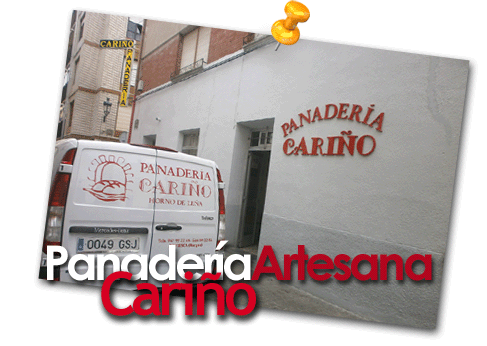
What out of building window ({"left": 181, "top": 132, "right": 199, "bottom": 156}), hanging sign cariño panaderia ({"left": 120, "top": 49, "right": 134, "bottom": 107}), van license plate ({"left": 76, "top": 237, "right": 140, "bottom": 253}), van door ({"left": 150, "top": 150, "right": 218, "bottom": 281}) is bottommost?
van license plate ({"left": 76, "top": 237, "right": 140, "bottom": 253})

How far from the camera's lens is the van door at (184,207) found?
7.47 feet

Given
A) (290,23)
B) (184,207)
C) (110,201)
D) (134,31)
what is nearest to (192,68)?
(134,31)

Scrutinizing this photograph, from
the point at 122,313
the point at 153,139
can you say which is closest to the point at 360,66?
the point at 153,139

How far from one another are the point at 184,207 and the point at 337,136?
1.36 metres

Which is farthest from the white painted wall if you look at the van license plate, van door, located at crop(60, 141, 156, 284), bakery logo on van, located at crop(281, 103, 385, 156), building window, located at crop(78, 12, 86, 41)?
the van license plate

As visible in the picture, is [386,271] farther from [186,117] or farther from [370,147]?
[186,117]

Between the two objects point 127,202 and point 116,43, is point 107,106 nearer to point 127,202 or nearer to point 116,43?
point 116,43

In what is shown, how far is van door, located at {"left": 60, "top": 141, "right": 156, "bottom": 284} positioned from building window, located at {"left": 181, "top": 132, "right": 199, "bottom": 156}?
0.45 m

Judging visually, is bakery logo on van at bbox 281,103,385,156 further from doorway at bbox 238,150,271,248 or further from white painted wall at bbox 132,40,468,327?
doorway at bbox 238,150,271,248

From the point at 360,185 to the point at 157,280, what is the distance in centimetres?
170

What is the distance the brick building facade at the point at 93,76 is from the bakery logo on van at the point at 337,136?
146 centimetres

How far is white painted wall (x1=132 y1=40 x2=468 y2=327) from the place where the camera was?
7.04 ft

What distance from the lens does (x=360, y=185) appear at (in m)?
2.42

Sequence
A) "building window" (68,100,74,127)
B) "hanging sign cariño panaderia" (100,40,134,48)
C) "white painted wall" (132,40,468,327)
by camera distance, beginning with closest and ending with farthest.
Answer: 1. "white painted wall" (132,40,468,327)
2. "building window" (68,100,74,127)
3. "hanging sign cariño panaderia" (100,40,134,48)
